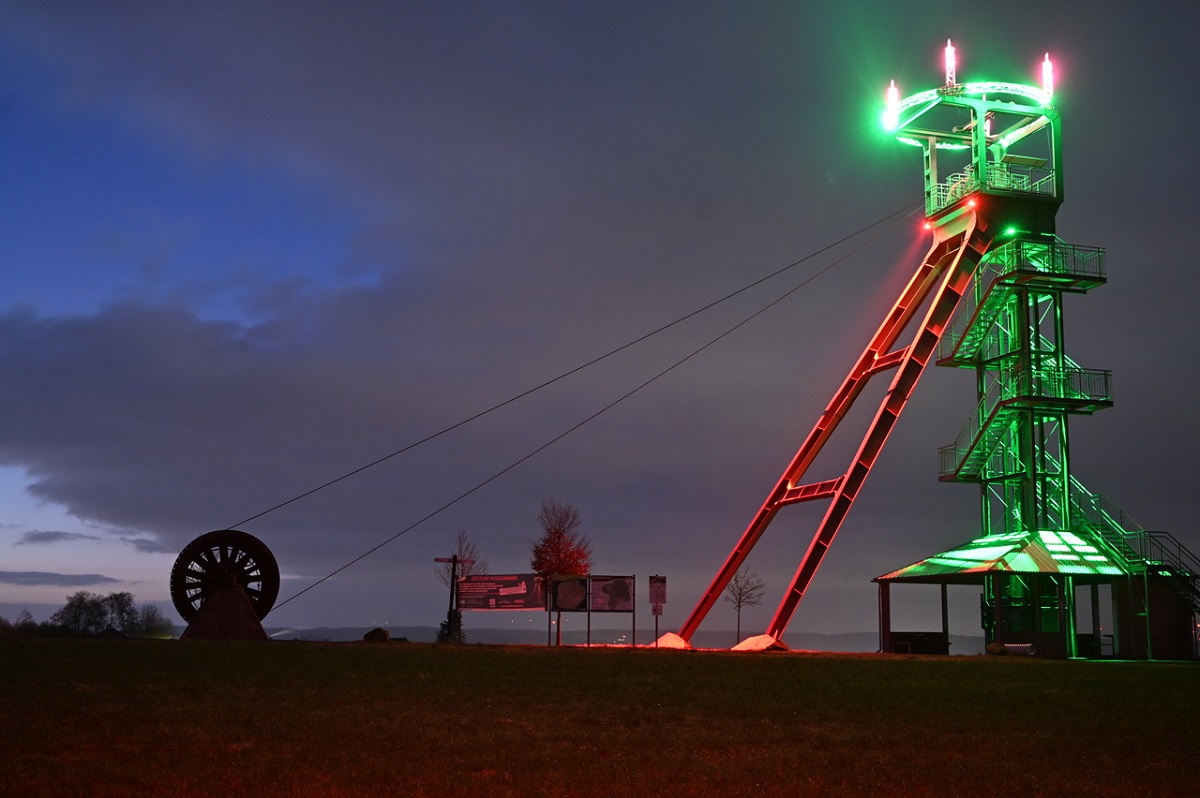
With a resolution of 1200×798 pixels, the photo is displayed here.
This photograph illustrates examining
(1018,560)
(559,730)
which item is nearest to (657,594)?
(1018,560)

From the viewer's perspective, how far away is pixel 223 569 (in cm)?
3491

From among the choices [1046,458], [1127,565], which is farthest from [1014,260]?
[1127,565]

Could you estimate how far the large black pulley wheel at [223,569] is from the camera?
34.6 m

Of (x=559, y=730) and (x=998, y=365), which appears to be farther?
(x=998, y=365)

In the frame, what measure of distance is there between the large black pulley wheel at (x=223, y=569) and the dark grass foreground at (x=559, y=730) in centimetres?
1057

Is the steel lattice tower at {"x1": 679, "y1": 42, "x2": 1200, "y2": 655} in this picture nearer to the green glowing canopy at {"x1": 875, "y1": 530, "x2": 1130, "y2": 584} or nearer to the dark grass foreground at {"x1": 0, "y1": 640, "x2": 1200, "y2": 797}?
the green glowing canopy at {"x1": 875, "y1": 530, "x2": 1130, "y2": 584}

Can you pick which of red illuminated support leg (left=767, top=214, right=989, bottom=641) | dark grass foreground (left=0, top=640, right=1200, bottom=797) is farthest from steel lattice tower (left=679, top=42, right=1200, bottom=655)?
dark grass foreground (left=0, top=640, right=1200, bottom=797)

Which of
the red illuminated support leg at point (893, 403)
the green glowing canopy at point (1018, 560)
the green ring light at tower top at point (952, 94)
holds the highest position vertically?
the green ring light at tower top at point (952, 94)

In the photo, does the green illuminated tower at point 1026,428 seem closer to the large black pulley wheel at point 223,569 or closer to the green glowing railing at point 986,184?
the green glowing railing at point 986,184

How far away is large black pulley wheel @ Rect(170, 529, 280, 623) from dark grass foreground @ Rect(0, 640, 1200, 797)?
10565 millimetres

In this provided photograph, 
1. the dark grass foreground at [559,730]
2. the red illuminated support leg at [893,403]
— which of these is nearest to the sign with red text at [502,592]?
the red illuminated support leg at [893,403]

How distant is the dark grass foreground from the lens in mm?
12305

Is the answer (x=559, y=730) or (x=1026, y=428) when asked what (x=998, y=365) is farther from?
(x=559, y=730)

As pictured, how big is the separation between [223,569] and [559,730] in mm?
22386
